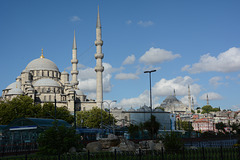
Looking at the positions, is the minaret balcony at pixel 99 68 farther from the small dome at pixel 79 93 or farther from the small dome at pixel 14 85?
the small dome at pixel 14 85

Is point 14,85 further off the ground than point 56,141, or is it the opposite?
point 14,85

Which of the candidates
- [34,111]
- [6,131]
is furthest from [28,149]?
[34,111]

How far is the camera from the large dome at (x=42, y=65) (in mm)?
96938

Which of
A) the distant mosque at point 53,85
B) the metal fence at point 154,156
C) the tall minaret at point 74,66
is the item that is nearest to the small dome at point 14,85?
the distant mosque at point 53,85

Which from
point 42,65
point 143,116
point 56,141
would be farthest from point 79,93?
point 56,141

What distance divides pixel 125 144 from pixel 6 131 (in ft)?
56.1

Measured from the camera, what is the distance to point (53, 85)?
87.2 metres

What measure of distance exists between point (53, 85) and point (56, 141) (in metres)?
70.9

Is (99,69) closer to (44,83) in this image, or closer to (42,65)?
(44,83)

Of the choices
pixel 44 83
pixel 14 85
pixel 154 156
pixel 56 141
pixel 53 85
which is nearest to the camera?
pixel 154 156

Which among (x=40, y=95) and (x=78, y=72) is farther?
(x=78, y=72)

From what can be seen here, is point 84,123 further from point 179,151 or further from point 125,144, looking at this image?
point 179,151

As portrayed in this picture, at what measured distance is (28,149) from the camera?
24.0m

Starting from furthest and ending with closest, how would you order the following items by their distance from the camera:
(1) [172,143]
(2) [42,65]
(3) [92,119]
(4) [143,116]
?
(2) [42,65], (4) [143,116], (3) [92,119], (1) [172,143]
